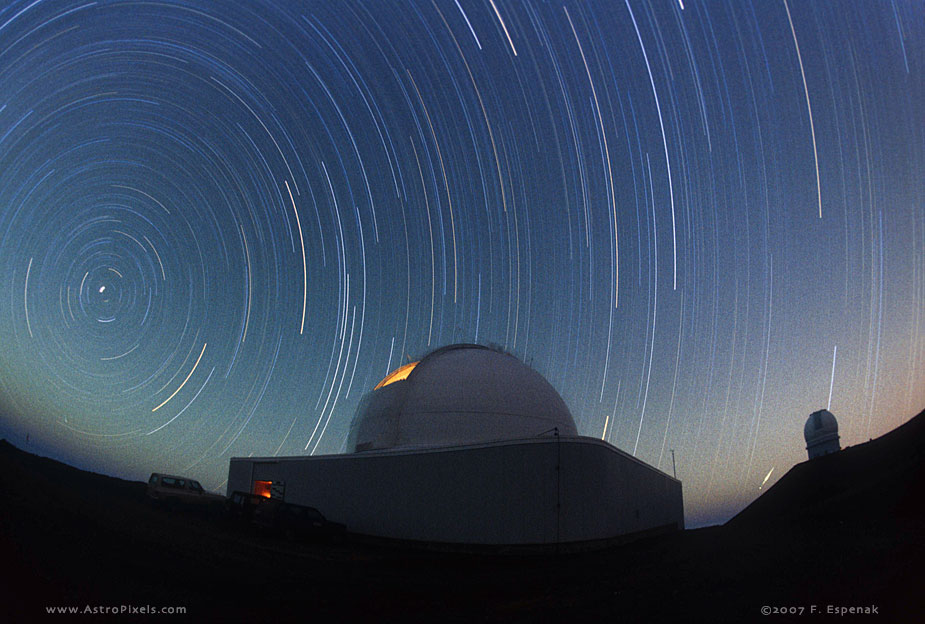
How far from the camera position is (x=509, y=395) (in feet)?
69.2

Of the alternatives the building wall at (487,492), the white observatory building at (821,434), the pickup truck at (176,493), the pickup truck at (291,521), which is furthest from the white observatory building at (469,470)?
the white observatory building at (821,434)

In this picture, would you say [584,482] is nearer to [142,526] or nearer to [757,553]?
[757,553]

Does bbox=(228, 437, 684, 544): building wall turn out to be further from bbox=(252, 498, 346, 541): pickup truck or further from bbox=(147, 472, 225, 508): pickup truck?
bbox=(147, 472, 225, 508): pickup truck

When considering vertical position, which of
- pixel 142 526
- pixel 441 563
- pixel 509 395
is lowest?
pixel 441 563

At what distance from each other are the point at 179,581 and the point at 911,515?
50.4 ft

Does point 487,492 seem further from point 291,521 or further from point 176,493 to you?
point 176,493

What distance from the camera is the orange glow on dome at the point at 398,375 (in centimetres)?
2317

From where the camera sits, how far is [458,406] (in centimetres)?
2025

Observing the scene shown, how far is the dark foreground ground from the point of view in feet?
17.5

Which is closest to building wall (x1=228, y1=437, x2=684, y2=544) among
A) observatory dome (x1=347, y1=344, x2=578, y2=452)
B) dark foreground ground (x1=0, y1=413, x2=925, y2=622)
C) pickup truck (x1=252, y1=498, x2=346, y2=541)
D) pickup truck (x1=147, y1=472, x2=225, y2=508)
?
observatory dome (x1=347, y1=344, x2=578, y2=452)

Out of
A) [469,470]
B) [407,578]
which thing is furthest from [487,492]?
[407,578]

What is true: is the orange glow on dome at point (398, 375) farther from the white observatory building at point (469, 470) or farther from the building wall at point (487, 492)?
the building wall at point (487, 492)

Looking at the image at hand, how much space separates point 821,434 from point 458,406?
3640 centimetres

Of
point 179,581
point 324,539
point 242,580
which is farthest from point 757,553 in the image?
point 324,539
